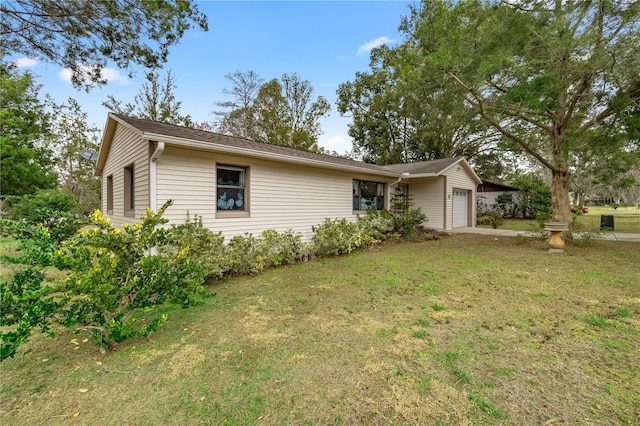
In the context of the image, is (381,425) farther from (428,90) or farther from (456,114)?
(456,114)

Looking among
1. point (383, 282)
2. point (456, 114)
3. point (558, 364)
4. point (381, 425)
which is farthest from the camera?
point (456, 114)

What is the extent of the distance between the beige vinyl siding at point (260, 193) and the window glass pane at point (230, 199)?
0.18 metres

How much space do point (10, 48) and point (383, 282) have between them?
9.18 metres

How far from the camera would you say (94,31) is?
6082mm

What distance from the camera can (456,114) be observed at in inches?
345

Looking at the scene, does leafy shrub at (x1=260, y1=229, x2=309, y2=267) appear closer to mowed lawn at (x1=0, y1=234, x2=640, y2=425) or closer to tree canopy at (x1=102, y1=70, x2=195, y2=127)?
mowed lawn at (x1=0, y1=234, x2=640, y2=425)

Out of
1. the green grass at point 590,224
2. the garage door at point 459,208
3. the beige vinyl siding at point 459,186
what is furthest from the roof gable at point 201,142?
the green grass at point 590,224

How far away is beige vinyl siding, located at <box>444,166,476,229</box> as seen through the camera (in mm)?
13617

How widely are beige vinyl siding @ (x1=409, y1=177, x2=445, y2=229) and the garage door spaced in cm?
133

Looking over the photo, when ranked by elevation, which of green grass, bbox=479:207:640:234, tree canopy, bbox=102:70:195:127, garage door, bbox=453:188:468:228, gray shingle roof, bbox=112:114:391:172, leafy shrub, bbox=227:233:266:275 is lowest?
leafy shrub, bbox=227:233:266:275

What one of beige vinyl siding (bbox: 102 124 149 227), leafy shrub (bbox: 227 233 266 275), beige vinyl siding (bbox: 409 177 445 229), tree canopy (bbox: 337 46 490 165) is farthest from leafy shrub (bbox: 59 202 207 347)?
tree canopy (bbox: 337 46 490 165)

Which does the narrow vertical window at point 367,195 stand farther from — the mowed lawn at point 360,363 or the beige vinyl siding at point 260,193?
the mowed lawn at point 360,363

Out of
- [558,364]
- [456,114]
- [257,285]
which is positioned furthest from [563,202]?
[257,285]

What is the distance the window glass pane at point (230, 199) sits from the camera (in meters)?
6.64
